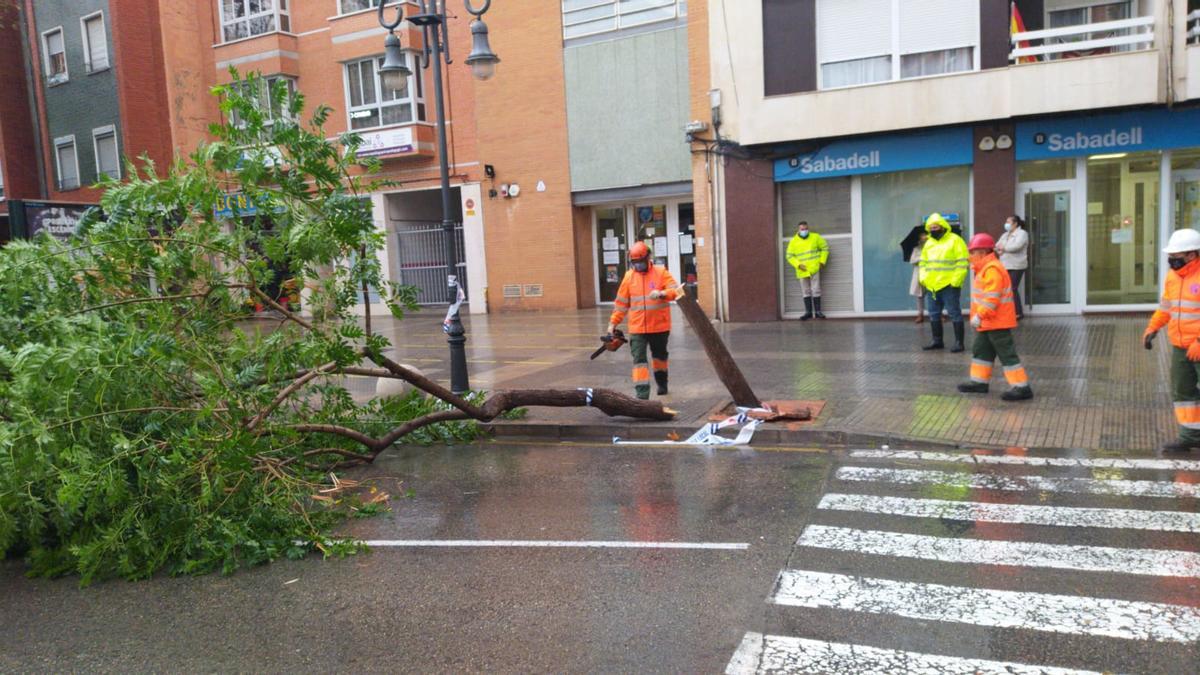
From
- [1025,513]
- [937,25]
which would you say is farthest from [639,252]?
[937,25]

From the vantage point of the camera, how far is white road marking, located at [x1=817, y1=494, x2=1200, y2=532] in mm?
5695

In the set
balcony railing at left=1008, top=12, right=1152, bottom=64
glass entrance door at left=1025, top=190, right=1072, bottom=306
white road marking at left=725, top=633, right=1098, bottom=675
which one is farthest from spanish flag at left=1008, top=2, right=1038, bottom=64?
white road marking at left=725, top=633, right=1098, bottom=675

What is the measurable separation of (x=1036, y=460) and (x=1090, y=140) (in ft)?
35.0

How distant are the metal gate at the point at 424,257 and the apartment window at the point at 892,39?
A: 40.4 feet

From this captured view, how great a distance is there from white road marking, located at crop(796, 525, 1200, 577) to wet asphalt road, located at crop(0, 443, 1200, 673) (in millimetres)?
27

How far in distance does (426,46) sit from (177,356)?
7.60 m

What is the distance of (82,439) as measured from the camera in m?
5.64

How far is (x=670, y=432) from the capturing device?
8.94 meters

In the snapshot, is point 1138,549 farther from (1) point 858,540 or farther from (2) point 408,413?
(2) point 408,413

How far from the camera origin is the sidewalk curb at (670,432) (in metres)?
8.14

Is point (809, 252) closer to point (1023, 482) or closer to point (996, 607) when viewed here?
point (1023, 482)

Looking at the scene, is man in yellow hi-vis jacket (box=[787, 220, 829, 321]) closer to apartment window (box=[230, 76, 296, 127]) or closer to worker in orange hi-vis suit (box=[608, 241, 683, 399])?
worker in orange hi-vis suit (box=[608, 241, 683, 399])

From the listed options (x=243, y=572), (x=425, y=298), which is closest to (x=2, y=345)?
(x=243, y=572)

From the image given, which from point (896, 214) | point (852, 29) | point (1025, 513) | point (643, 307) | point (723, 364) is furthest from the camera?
point (896, 214)
